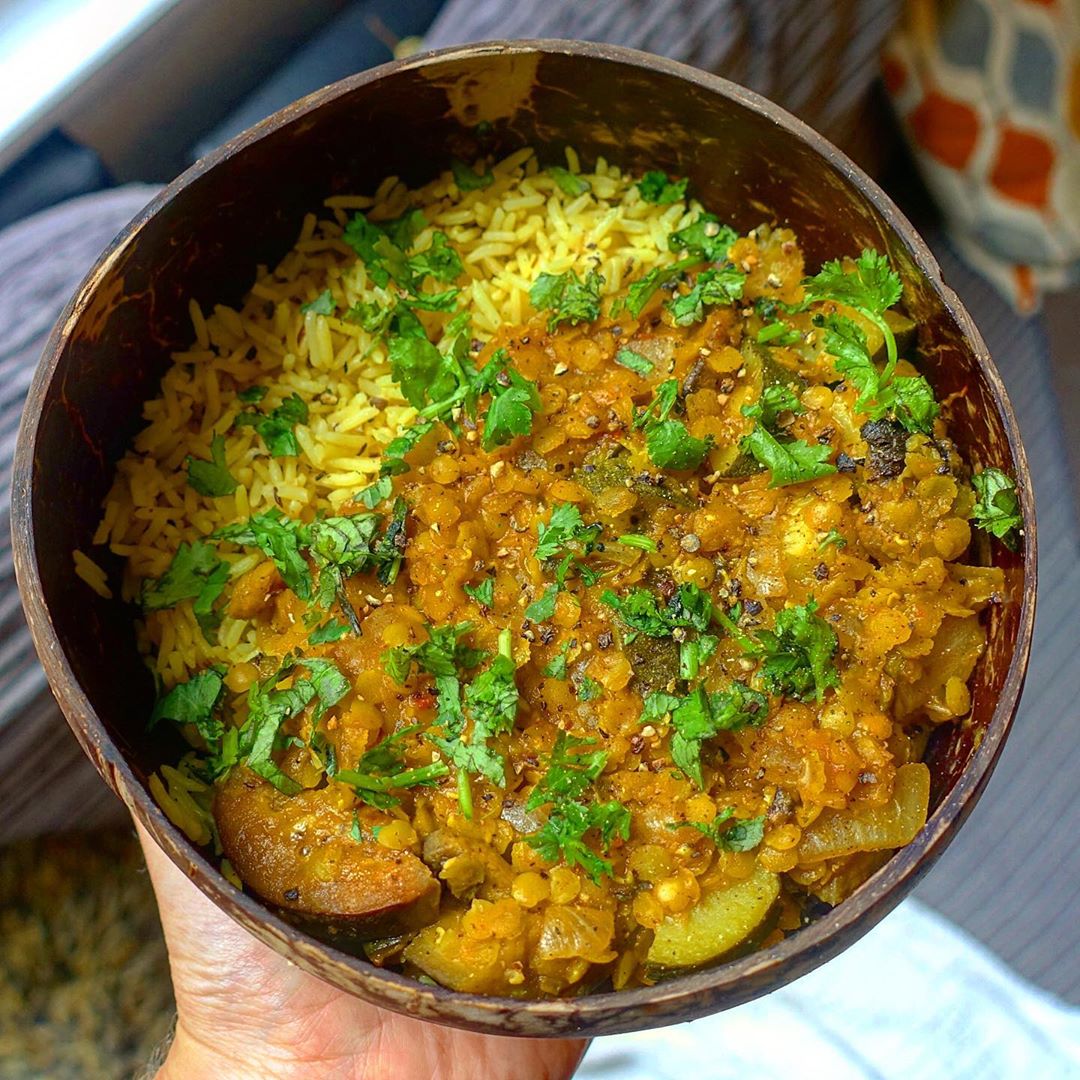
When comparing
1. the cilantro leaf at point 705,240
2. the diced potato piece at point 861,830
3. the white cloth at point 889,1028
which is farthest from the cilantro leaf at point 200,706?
the white cloth at point 889,1028

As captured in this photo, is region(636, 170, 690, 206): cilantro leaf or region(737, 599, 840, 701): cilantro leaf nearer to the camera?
region(737, 599, 840, 701): cilantro leaf

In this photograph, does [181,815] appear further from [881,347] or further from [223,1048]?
[881,347]

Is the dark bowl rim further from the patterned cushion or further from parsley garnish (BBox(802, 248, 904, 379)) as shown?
the patterned cushion

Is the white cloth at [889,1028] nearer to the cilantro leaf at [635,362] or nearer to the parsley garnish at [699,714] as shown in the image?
the parsley garnish at [699,714]

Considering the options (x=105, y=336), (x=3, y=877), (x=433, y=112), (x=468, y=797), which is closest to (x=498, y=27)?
(x=433, y=112)

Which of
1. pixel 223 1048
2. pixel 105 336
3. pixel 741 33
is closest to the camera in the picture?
pixel 105 336

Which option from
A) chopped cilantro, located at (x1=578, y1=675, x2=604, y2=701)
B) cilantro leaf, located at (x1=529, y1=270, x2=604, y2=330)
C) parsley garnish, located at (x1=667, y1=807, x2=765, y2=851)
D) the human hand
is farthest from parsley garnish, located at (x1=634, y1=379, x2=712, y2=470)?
the human hand

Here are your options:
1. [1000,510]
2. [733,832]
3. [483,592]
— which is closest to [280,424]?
[483,592]
